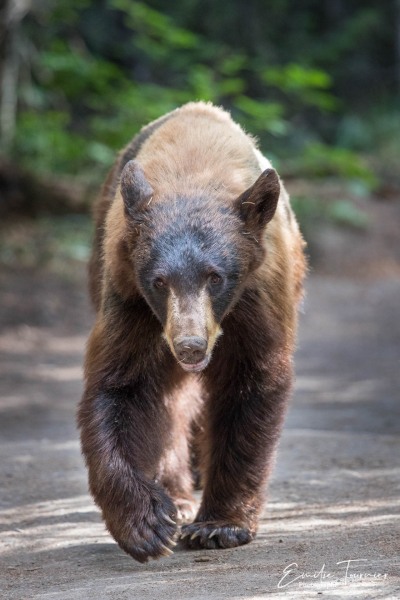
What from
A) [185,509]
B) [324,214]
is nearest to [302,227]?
[324,214]

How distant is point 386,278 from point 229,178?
52.0ft

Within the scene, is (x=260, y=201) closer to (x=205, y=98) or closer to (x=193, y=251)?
(x=193, y=251)

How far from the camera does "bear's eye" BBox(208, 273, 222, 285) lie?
17.7ft

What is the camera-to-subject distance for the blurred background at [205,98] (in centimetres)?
1888

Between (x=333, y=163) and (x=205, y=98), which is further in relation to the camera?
(x=333, y=163)

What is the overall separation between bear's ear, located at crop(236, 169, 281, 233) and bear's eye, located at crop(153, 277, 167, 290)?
66 centimetres

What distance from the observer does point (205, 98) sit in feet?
57.4

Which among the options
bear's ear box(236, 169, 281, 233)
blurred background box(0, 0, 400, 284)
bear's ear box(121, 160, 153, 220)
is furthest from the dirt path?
blurred background box(0, 0, 400, 284)

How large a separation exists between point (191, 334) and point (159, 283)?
18.1 inches

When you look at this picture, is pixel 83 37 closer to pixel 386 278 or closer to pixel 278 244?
pixel 386 278

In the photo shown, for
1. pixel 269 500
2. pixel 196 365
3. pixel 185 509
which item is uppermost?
pixel 196 365

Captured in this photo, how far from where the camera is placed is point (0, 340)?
15.5m

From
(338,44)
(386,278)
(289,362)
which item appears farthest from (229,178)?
(338,44)

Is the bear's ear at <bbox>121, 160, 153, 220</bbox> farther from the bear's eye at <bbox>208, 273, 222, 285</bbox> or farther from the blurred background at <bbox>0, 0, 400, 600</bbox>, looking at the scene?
the blurred background at <bbox>0, 0, 400, 600</bbox>
